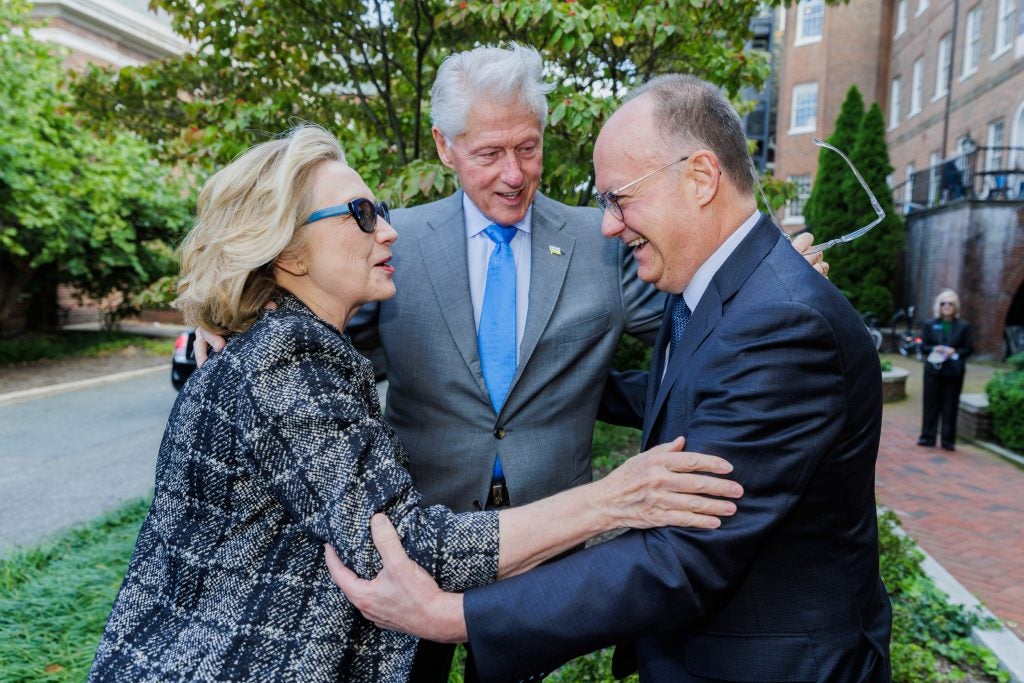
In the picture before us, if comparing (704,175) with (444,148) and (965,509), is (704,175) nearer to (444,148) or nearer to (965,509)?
(444,148)

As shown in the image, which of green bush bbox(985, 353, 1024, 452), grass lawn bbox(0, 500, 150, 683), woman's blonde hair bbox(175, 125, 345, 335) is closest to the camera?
woman's blonde hair bbox(175, 125, 345, 335)

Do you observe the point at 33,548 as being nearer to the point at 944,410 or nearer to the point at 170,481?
the point at 170,481

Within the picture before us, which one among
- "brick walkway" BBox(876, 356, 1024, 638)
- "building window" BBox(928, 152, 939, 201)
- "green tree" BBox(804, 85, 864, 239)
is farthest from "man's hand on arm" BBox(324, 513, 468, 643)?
"building window" BBox(928, 152, 939, 201)

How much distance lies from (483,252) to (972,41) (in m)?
26.1

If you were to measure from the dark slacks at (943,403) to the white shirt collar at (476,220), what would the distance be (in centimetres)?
894

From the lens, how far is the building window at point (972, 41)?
2252 centimetres

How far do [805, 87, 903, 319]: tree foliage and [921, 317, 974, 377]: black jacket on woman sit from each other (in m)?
11.0

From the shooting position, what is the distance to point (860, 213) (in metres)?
22.0

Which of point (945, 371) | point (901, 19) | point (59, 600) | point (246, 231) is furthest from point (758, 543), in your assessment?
point (901, 19)

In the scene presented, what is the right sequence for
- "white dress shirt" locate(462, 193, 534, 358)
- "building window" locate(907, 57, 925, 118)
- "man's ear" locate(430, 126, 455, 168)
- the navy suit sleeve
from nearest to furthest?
the navy suit sleeve
"white dress shirt" locate(462, 193, 534, 358)
"man's ear" locate(430, 126, 455, 168)
"building window" locate(907, 57, 925, 118)

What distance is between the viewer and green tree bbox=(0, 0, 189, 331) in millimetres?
13398

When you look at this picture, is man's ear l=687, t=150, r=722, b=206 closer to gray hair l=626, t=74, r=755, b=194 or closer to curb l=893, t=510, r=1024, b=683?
gray hair l=626, t=74, r=755, b=194

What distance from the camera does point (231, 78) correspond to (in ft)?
21.5

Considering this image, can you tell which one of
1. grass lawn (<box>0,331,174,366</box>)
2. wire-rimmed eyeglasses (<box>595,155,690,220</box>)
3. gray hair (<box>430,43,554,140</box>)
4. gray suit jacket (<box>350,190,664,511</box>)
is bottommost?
grass lawn (<box>0,331,174,366</box>)
